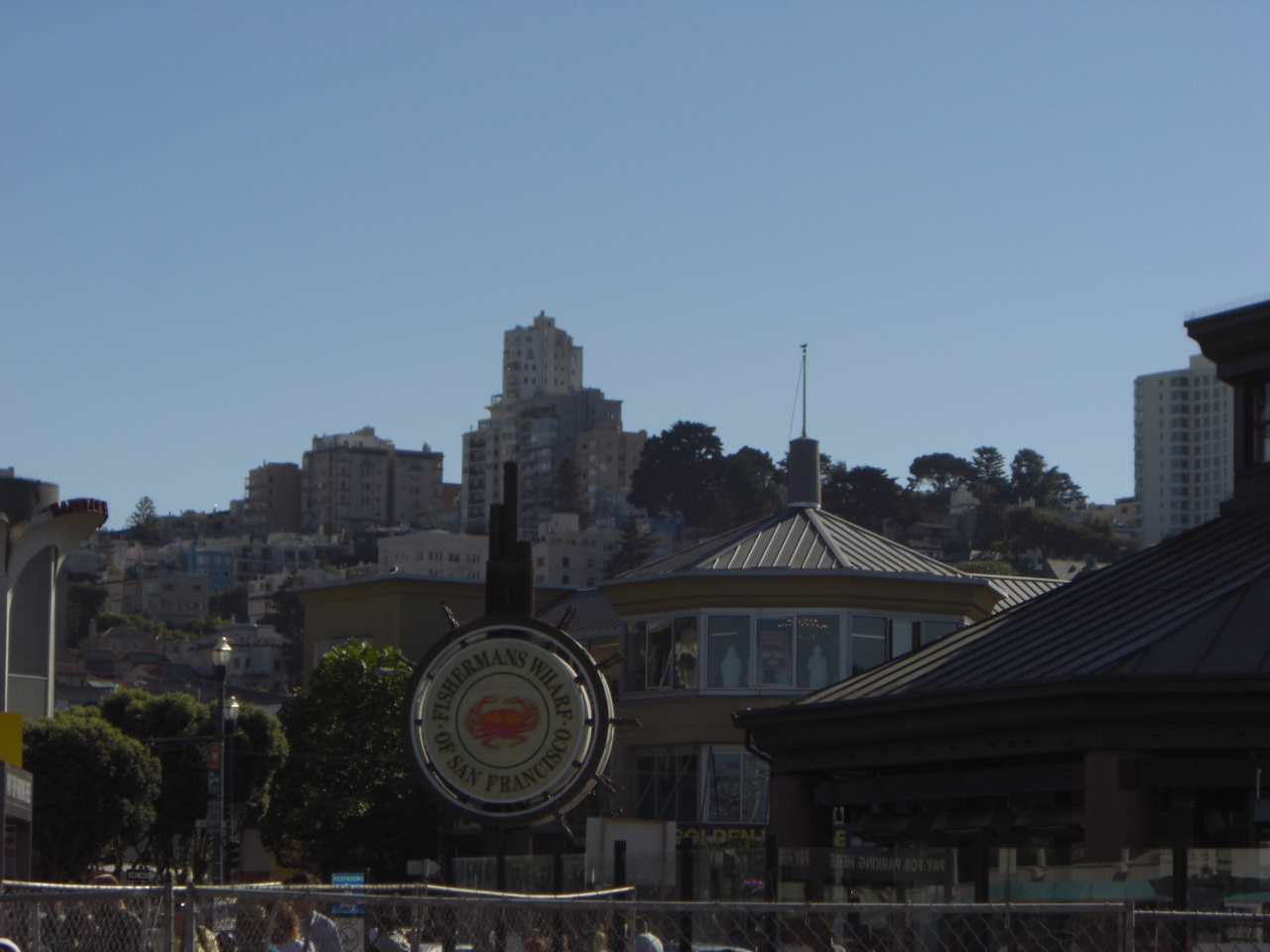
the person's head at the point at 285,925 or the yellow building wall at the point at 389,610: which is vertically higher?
the yellow building wall at the point at 389,610

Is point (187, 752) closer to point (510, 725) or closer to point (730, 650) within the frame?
point (730, 650)

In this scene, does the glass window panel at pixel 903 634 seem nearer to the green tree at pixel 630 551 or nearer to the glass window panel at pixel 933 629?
the glass window panel at pixel 933 629

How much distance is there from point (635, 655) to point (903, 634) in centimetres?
614

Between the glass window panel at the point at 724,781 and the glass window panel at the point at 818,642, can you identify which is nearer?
the glass window panel at the point at 818,642

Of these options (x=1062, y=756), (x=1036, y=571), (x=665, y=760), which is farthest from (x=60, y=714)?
(x=1036, y=571)

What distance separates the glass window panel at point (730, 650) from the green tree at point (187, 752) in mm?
19534

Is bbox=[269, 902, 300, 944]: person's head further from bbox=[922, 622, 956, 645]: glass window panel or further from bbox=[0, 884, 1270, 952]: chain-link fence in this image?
bbox=[922, 622, 956, 645]: glass window panel

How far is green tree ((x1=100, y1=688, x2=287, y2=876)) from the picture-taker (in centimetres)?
5284

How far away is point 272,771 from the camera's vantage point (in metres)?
53.6

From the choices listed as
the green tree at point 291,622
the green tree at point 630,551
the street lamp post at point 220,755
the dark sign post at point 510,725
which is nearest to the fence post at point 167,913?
the dark sign post at point 510,725

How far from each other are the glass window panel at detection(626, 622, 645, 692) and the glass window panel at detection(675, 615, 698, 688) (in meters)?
1.03

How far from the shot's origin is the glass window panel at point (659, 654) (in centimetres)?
3906

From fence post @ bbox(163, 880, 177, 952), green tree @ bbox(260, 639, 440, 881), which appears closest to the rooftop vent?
green tree @ bbox(260, 639, 440, 881)

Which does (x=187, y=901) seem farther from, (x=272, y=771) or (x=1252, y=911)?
(x=272, y=771)
